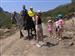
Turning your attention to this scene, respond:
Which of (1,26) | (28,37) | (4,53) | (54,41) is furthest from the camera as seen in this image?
(1,26)

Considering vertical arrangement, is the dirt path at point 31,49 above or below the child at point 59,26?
below

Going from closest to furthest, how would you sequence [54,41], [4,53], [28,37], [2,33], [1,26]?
[4,53] → [54,41] → [28,37] → [2,33] → [1,26]

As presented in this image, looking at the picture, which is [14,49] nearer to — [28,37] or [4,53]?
[4,53]

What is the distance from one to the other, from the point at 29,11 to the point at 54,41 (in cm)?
295

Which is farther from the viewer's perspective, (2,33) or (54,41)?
(2,33)

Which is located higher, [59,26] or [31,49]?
[59,26]

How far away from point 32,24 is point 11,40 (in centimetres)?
215

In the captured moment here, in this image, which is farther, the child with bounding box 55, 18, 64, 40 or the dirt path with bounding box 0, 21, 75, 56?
the child with bounding box 55, 18, 64, 40

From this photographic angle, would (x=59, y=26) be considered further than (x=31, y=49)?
Yes

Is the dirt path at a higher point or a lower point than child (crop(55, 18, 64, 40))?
lower

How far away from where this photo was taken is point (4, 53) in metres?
19.2

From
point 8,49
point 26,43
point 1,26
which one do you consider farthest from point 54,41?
point 1,26

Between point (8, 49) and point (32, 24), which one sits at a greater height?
point (32, 24)

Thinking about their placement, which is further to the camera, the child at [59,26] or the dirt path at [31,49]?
the child at [59,26]
